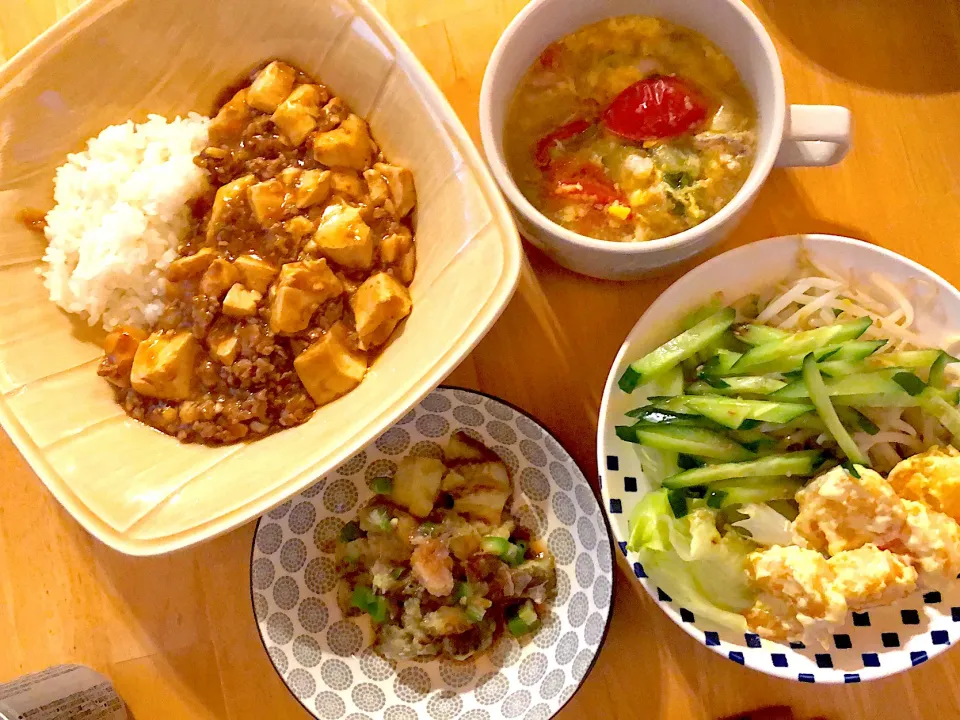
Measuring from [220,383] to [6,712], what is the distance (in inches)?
21.2

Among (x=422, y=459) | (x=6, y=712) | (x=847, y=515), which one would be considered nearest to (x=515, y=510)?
(x=422, y=459)

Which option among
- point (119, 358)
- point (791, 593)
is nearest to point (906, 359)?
point (791, 593)

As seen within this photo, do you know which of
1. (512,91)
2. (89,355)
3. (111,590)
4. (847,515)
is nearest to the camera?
(847,515)

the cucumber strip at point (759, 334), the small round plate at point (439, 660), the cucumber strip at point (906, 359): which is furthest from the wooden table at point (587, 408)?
the cucumber strip at point (906, 359)

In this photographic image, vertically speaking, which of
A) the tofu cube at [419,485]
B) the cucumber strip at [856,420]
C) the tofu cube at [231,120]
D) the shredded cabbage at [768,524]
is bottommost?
the tofu cube at [419,485]

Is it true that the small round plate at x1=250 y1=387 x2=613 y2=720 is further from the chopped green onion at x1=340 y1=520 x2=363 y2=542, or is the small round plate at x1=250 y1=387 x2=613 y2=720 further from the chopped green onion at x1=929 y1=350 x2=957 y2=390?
the chopped green onion at x1=929 y1=350 x2=957 y2=390

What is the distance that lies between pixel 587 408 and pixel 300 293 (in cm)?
49

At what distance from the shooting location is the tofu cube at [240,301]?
111 cm

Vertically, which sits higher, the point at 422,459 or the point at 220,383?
the point at 220,383

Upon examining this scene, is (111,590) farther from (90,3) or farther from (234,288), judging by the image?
(90,3)

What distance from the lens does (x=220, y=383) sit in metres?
1.15

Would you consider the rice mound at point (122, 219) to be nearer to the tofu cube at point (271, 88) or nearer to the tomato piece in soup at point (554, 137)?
the tofu cube at point (271, 88)

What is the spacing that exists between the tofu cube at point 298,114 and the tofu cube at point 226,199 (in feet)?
0.30

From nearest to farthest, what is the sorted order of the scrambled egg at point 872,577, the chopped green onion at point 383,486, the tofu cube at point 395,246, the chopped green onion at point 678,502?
1. the scrambled egg at point 872,577
2. the chopped green onion at point 678,502
3. the tofu cube at point 395,246
4. the chopped green onion at point 383,486
